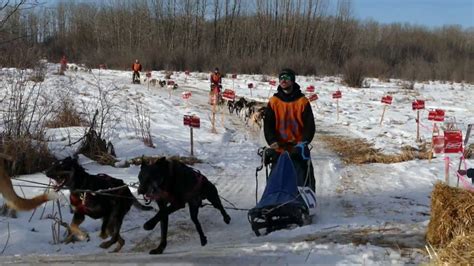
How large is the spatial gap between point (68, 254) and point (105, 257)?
56 centimetres

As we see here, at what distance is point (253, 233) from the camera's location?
617cm

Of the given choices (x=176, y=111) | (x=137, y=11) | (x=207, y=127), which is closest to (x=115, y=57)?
(x=137, y=11)

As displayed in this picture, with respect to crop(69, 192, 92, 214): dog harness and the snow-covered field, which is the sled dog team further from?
the snow-covered field

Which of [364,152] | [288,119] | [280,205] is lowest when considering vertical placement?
[364,152]

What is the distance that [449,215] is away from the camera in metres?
4.70

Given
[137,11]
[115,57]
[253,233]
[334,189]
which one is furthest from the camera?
[137,11]

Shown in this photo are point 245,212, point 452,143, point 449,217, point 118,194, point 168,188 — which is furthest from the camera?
point 452,143

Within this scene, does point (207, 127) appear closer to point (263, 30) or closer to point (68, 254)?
point (68, 254)

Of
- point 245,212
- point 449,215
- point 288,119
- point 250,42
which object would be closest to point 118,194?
point 245,212

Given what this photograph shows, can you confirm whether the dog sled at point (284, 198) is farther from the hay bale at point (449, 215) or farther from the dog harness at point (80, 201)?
the dog harness at point (80, 201)

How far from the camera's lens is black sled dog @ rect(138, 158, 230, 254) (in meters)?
5.30

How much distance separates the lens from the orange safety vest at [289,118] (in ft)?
22.3

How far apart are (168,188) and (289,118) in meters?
2.03

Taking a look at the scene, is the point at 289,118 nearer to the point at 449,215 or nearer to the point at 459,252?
the point at 449,215
